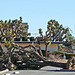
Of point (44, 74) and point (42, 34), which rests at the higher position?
point (42, 34)

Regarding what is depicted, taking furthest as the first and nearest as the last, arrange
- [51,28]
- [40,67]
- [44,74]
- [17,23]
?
[17,23], [51,28], [40,67], [44,74]

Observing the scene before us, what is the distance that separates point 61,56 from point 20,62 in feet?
68.8

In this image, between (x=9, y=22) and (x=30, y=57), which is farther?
(x=9, y=22)

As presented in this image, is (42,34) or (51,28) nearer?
(42,34)

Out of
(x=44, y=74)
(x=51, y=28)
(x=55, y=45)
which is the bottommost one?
(x=44, y=74)

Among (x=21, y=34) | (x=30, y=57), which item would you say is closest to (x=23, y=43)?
(x=21, y=34)

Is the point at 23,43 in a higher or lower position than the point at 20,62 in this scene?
higher

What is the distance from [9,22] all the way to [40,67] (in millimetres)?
25084

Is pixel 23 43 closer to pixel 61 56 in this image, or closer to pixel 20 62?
pixel 61 56

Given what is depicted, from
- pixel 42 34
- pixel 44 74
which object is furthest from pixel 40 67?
pixel 42 34

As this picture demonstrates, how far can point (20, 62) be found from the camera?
21.2 m

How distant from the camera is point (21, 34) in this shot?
1850 inches

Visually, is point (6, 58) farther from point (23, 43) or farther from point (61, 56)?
point (23, 43)

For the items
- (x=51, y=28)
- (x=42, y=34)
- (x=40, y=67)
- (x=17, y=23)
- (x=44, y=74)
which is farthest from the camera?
(x=17, y=23)
